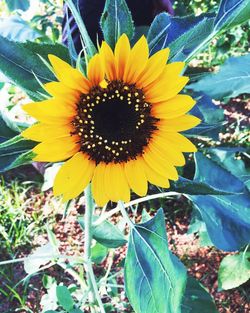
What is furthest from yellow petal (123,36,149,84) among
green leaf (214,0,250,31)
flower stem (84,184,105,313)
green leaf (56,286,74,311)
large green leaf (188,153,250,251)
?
green leaf (56,286,74,311)

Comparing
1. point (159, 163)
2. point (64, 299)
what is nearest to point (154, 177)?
point (159, 163)

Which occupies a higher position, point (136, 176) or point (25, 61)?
point (25, 61)

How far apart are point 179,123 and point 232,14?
16 centimetres

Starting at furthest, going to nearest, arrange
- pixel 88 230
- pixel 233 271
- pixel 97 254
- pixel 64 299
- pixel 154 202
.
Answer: pixel 154 202, pixel 233 271, pixel 97 254, pixel 64 299, pixel 88 230

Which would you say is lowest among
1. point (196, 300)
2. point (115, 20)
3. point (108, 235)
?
point (196, 300)

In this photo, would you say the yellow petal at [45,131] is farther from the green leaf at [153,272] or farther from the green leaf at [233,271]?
the green leaf at [233,271]

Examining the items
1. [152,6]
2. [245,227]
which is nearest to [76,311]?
[245,227]

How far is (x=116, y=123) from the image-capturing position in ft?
2.29

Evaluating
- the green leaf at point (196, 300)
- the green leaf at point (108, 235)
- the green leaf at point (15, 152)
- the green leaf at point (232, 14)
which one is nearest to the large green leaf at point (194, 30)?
the green leaf at point (232, 14)

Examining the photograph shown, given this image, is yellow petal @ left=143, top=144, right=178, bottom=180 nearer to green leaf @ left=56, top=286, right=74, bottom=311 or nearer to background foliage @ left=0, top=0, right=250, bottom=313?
background foliage @ left=0, top=0, right=250, bottom=313

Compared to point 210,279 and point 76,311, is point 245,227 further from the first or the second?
point 210,279

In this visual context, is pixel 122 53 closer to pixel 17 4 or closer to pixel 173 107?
pixel 173 107

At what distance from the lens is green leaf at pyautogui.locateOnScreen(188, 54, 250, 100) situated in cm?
64

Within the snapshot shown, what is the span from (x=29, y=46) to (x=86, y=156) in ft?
0.55
